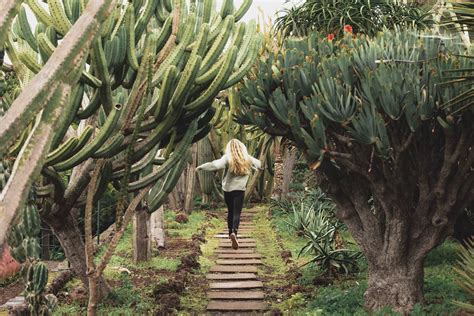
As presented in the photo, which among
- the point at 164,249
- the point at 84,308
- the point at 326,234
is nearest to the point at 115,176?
the point at 84,308

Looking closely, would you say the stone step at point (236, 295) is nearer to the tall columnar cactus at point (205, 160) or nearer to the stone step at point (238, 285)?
the stone step at point (238, 285)

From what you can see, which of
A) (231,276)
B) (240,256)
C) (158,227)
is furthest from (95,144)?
(158,227)

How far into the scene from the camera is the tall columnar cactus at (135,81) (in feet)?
18.3

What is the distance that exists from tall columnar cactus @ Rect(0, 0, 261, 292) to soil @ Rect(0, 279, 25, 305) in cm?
214

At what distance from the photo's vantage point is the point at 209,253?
10883mm

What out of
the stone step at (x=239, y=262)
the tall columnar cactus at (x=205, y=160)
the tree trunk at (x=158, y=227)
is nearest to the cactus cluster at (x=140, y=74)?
the stone step at (x=239, y=262)

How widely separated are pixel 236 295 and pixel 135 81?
9.70 feet

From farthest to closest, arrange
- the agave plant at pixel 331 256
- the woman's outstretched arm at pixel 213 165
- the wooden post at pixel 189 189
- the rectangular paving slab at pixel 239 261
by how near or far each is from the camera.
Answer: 1. the wooden post at pixel 189 189
2. the rectangular paving slab at pixel 239 261
3. the agave plant at pixel 331 256
4. the woman's outstretched arm at pixel 213 165

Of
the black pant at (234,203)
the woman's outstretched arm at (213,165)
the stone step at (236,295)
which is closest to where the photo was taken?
the stone step at (236,295)

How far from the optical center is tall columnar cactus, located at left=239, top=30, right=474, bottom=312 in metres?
5.60

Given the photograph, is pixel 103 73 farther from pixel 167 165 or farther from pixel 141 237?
pixel 141 237

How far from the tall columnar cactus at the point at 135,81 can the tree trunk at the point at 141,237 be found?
208 cm

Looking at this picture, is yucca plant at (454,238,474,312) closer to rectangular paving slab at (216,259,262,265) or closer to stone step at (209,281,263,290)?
stone step at (209,281,263,290)

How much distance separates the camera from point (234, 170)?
8578 mm
